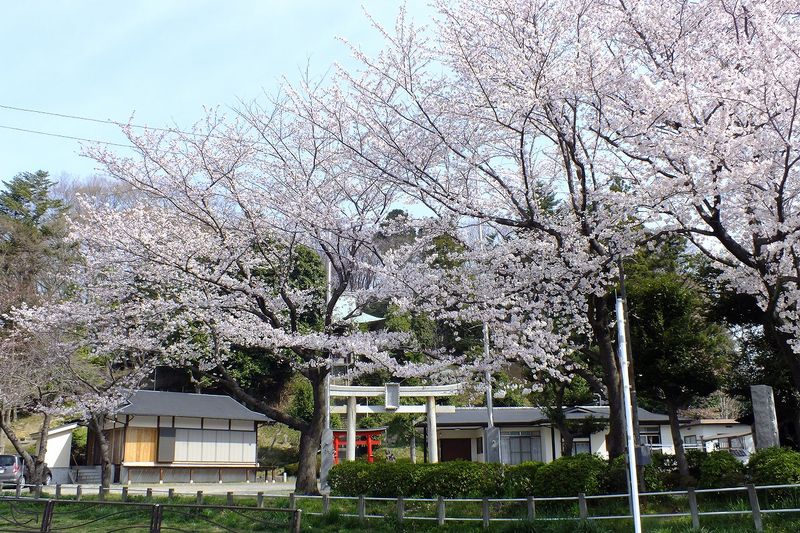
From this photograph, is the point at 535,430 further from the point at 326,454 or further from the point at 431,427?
the point at 326,454

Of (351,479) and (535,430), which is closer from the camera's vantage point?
(351,479)

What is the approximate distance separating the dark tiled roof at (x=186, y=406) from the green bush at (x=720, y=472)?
20.3 metres

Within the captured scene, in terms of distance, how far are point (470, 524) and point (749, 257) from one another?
5.84m

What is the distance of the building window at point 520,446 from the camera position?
25.6 metres

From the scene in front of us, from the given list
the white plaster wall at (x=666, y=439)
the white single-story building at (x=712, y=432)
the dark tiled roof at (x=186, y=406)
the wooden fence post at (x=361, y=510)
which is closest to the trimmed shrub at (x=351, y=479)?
the wooden fence post at (x=361, y=510)

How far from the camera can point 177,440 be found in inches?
1037

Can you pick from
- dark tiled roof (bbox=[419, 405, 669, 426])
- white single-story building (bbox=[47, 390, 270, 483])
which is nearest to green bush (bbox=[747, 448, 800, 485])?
dark tiled roof (bbox=[419, 405, 669, 426])

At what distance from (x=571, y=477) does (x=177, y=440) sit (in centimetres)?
1948

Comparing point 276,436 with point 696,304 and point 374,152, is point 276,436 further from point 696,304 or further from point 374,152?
point 374,152

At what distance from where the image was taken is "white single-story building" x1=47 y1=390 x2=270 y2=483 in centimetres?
2548

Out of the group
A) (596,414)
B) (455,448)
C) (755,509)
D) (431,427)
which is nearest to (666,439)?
(596,414)

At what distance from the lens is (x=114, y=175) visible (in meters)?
13.2

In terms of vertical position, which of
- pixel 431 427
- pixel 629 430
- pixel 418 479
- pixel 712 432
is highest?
pixel 431 427

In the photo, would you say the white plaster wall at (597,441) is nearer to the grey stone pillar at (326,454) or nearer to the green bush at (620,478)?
the grey stone pillar at (326,454)
